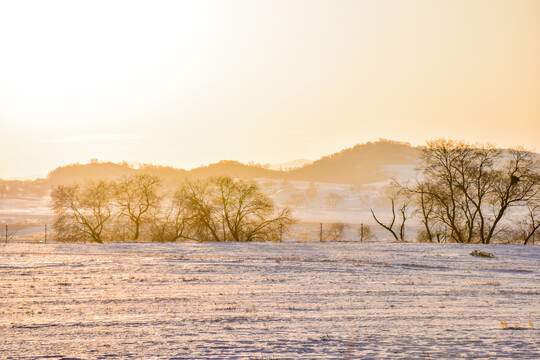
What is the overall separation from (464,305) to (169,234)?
49080 mm

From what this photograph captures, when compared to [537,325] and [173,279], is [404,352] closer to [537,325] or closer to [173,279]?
[537,325]

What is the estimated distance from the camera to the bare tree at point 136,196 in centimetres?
5878

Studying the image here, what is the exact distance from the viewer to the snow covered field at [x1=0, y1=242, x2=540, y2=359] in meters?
10.6

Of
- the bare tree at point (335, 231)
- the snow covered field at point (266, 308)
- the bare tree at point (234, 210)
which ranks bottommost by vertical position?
the bare tree at point (335, 231)

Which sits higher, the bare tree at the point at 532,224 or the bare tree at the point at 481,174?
the bare tree at the point at 481,174

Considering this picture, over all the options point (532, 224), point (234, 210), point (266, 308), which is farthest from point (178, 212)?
point (532, 224)

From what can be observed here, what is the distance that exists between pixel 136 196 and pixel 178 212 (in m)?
5.83

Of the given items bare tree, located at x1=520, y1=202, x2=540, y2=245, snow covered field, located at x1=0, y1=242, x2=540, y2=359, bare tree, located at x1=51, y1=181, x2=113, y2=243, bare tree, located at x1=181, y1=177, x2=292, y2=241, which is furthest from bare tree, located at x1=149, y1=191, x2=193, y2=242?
bare tree, located at x1=520, y1=202, x2=540, y2=245

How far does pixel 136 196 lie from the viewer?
2323 inches

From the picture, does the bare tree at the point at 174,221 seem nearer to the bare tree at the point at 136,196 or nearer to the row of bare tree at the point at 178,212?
the row of bare tree at the point at 178,212

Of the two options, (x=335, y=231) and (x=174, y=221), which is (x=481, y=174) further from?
(x=174, y=221)

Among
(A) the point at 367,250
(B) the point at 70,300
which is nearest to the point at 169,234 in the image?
(A) the point at 367,250

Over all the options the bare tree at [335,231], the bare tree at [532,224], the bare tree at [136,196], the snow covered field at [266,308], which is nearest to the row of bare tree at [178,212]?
the bare tree at [136,196]

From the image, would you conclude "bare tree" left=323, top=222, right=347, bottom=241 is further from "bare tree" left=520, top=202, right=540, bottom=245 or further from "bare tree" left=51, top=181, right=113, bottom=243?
"bare tree" left=51, top=181, right=113, bottom=243
